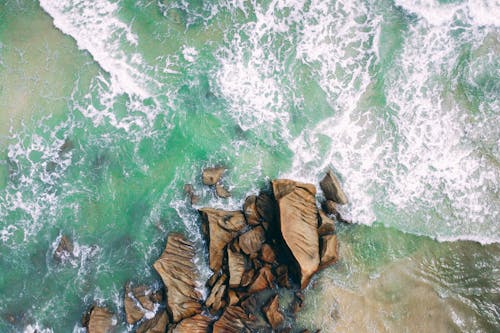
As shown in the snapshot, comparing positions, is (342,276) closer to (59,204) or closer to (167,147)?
(167,147)

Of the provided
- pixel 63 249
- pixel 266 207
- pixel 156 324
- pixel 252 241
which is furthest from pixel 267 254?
pixel 63 249

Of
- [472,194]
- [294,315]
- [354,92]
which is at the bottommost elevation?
[294,315]

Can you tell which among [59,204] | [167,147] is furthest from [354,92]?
[59,204]

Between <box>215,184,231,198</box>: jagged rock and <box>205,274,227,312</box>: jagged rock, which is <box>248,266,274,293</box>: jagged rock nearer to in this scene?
<box>205,274,227,312</box>: jagged rock

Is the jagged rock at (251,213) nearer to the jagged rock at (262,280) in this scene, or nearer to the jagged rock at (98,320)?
the jagged rock at (262,280)

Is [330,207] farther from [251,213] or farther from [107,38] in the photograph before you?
[107,38]

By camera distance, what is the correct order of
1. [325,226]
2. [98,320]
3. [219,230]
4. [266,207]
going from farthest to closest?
1. [98,320]
2. [266,207]
3. [219,230]
4. [325,226]

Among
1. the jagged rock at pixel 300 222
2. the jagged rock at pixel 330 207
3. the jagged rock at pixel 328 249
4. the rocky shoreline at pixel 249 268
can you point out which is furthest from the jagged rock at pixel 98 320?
the jagged rock at pixel 330 207
